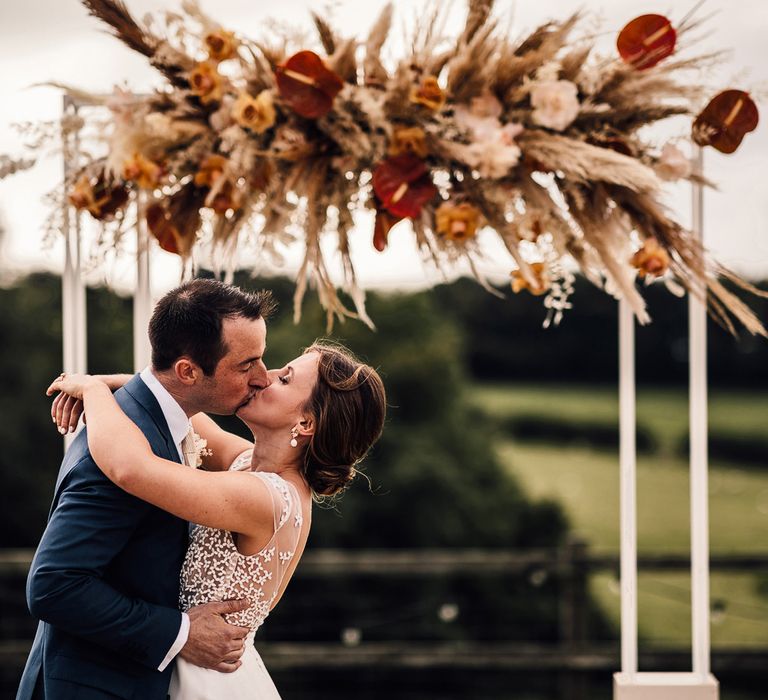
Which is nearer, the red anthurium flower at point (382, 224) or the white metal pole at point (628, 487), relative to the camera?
the red anthurium flower at point (382, 224)

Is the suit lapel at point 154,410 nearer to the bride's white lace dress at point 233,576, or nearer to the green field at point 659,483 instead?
the bride's white lace dress at point 233,576

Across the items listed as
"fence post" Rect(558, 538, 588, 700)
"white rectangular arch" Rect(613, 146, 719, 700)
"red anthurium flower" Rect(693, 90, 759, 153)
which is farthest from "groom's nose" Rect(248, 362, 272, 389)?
"fence post" Rect(558, 538, 588, 700)

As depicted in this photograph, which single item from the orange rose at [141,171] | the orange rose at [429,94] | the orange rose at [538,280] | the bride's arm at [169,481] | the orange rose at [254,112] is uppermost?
the orange rose at [429,94]

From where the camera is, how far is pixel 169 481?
70.9 inches

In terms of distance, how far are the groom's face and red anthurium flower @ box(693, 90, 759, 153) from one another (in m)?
0.97

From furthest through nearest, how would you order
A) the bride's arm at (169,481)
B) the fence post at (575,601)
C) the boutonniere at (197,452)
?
the fence post at (575,601) < the boutonniere at (197,452) < the bride's arm at (169,481)

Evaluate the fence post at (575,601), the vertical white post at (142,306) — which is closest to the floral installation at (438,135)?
the vertical white post at (142,306)

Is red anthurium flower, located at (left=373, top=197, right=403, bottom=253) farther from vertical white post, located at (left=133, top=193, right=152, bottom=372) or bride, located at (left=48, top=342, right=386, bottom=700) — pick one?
vertical white post, located at (left=133, top=193, right=152, bottom=372)

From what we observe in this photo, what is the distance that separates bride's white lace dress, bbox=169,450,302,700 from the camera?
1.97 meters

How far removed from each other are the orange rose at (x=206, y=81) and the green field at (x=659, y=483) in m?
23.3

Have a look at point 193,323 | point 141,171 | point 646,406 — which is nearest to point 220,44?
point 141,171

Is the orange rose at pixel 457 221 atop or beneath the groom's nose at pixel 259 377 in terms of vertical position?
→ atop

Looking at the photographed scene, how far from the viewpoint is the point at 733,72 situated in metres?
1.95

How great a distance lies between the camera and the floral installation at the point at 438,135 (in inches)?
73.1
